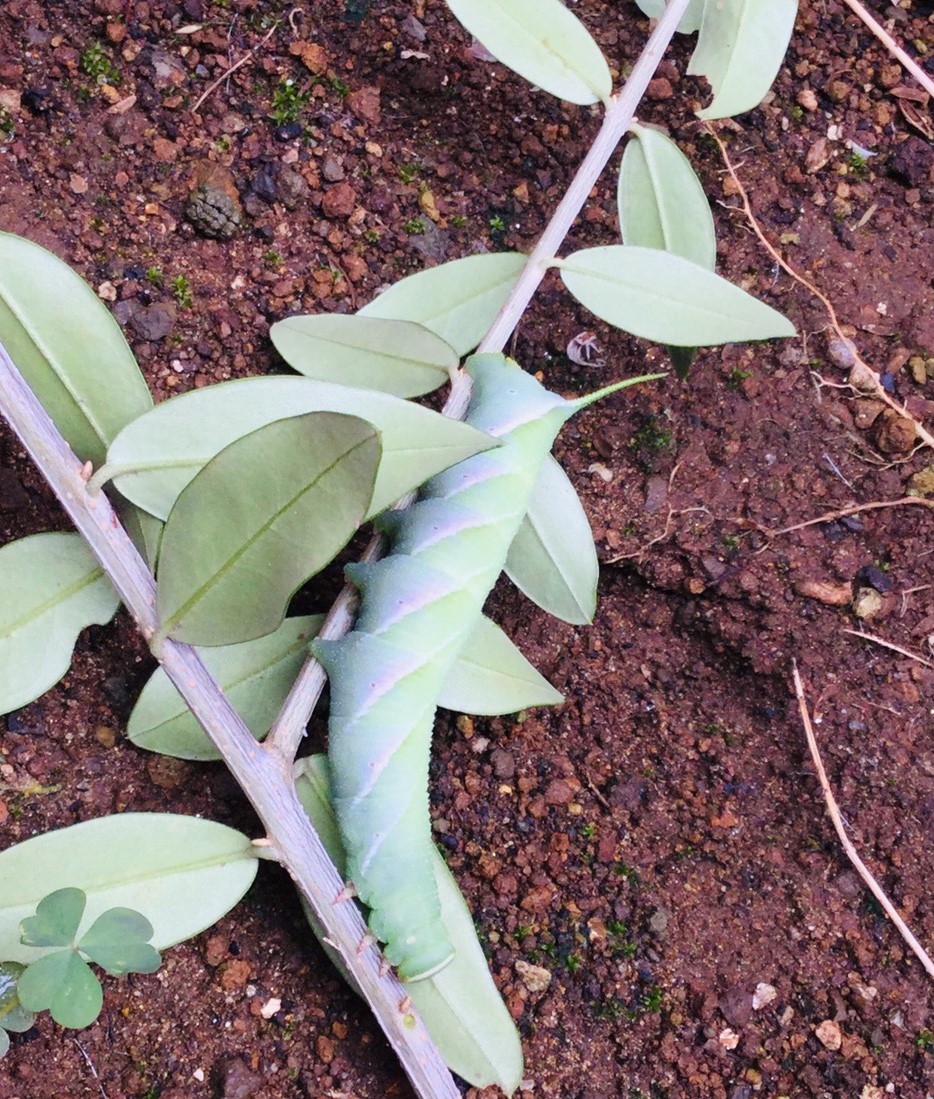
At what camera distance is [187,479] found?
39.9 inches

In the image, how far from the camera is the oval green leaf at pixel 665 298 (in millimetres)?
1170

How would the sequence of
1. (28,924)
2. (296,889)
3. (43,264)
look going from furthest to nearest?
(296,889)
(43,264)
(28,924)

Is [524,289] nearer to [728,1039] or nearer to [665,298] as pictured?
[665,298]

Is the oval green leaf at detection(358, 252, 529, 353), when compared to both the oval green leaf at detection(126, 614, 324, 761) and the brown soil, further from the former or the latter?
the oval green leaf at detection(126, 614, 324, 761)

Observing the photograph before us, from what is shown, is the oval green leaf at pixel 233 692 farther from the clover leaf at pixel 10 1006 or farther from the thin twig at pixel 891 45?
the thin twig at pixel 891 45

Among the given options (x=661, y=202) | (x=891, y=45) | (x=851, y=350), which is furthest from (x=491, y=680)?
(x=891, y=45)

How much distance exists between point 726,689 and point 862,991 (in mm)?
410

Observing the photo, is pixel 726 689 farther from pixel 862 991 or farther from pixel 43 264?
pixel 43 264

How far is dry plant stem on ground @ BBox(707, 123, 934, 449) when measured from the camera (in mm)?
1520

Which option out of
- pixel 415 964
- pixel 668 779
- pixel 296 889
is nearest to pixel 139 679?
pixel 296 889

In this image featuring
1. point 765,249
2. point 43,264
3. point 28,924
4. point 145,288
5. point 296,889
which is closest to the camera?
point 28,924

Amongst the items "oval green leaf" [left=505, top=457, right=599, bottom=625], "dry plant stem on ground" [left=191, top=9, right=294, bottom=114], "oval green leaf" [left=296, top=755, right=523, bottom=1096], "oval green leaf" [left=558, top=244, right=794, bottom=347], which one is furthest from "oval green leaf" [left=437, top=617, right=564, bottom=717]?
"dry plant stem on ground" [left=191, top=9, right=294, bottom=114]

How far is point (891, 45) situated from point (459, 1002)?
1473mm

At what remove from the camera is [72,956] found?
949 millimetres
